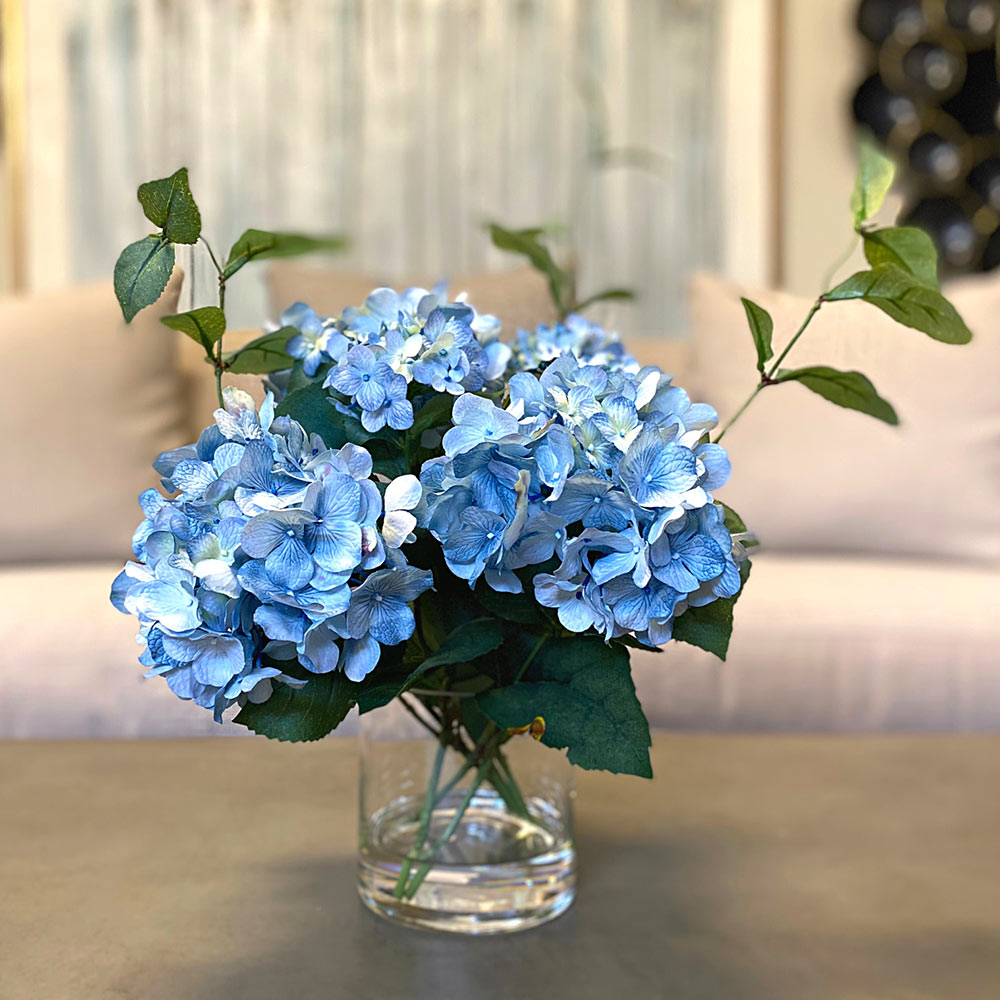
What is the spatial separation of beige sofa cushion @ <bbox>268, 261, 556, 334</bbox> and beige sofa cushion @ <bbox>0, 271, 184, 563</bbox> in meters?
0.26

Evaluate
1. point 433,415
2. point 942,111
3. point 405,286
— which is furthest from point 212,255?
point 942,111

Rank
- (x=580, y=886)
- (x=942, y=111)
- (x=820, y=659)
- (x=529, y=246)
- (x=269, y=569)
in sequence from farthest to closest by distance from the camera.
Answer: (x=942, y=111)
(x=820, y=659)
(x=529, y=246)
(x=580, y=886)
(x=269, y=569)

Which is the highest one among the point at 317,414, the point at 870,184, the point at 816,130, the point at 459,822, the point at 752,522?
the point at 816,130

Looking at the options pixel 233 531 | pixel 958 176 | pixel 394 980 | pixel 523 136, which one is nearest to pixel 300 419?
pixel 233 531

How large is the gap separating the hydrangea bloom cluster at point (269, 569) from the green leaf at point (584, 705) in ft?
0.24

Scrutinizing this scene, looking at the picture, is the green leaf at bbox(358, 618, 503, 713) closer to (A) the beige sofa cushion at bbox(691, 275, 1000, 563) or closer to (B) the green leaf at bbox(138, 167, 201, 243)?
(B) the green leaf at bbox(138, 167, 201, 243)

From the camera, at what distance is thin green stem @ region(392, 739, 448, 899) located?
595mm

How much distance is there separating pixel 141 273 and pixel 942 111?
3.54 metres

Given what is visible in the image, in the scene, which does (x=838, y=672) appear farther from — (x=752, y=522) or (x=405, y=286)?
(x=405, y=286)

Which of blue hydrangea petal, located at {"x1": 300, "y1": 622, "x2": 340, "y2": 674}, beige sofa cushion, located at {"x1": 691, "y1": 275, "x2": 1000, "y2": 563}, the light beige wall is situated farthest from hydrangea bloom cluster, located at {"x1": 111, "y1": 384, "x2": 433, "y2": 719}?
the light beige wall

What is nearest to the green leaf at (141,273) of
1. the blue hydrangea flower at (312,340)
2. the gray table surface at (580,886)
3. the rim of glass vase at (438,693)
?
the blue hydrangea flower at (312,340)

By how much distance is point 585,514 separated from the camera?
0.47 m

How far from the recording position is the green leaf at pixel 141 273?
50 centimetres

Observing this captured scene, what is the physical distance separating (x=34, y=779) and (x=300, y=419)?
17.3 inches
